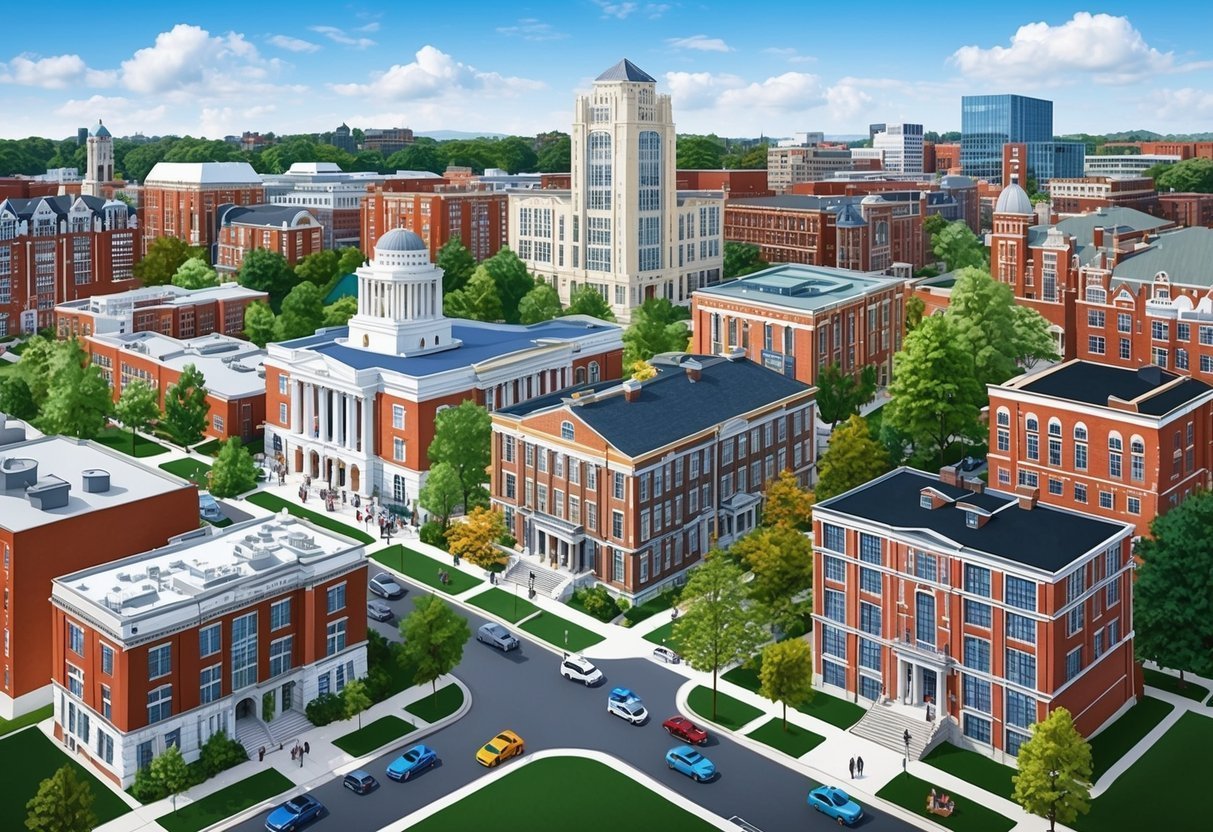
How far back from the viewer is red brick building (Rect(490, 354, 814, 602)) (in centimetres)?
8550

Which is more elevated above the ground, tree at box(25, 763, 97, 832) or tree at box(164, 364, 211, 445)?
tree at box(164, 364, 211, 445)

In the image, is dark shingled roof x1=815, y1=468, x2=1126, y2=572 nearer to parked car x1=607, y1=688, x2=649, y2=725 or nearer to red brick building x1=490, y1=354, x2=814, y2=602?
parked car x1=607, y1=688, x2=649, y2=725

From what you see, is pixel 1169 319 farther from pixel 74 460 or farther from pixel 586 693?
pixel 74 460

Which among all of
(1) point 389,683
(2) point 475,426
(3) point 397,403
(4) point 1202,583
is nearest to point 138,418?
(3) point 397,403

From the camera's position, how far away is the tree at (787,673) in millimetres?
67125

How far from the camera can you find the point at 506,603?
84.6 metres

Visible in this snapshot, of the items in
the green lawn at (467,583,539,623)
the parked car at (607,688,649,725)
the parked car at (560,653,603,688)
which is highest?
the green lawn at (467,583,539,623)

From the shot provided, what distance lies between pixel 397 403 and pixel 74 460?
2774cm

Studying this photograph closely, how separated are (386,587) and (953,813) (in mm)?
40410

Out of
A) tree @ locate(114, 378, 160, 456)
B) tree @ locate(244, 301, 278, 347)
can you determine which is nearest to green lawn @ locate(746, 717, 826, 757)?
tree @ locate(114, 378, 160, 456)

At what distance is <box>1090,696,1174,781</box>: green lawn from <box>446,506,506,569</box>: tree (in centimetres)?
4096

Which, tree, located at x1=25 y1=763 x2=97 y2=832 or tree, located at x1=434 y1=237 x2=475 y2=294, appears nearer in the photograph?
tree, located at x1=25 y1=763 x2=97 y2=832

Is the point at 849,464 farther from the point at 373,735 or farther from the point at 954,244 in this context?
the point at 954,244

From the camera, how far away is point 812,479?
342ft
